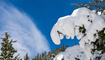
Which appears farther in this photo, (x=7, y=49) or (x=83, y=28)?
(x=7, y=49)

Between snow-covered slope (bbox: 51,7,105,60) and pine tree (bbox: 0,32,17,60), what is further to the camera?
pine tree (bbox: 0,32,17,60)

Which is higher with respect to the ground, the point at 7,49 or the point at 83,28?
the point at 7,49

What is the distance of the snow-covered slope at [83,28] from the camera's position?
3520 mm

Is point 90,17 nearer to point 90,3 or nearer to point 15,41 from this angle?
point 90,3

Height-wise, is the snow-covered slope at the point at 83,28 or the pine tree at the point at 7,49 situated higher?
the pine tree at the point at 7,49

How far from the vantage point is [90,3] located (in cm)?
504

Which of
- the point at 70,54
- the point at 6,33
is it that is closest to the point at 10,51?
the point at 6,33

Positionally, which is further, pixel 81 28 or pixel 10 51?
pixel 10 51

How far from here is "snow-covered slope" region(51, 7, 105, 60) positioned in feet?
11.5

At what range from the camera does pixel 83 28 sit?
12.5ft

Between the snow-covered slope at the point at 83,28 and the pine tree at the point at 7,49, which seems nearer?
the snow-covered slope at the point at 83,28

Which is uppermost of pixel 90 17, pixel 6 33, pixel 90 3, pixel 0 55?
pixel 6 33

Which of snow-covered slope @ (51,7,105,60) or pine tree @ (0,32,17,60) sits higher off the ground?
pine tree @ (0,32,17,60)

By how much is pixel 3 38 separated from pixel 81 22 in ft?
55.6
